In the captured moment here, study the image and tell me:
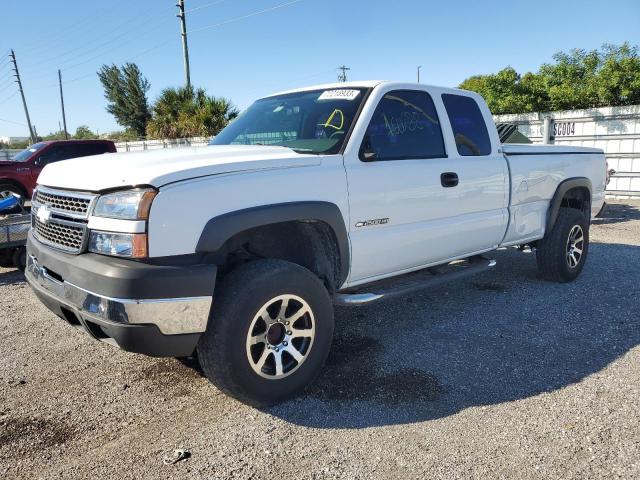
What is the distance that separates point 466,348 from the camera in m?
3.92

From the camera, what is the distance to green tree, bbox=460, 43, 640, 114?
13508 mm

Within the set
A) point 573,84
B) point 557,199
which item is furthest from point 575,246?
point 573,84

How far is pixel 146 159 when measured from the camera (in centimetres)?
301

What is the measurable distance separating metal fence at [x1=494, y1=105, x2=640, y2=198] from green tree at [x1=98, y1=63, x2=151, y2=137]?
121 ft

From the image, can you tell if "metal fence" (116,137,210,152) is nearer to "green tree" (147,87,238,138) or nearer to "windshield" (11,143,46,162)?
"green tree" (147,87,238,138)

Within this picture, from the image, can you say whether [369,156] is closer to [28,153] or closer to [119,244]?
[119,244]

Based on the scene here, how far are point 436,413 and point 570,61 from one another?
16005mm

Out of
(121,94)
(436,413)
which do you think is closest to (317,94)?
(436,413)

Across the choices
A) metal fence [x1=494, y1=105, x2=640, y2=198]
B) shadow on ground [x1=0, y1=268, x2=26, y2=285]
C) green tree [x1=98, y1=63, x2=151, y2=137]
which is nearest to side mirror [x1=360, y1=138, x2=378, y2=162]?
shadow on ground [x1=0, y1=268, x2=26, y2=285]

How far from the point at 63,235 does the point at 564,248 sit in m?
4.75

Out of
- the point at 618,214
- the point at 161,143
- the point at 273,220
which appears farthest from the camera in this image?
the point at 161,143

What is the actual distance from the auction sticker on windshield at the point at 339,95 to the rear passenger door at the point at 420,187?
20cm

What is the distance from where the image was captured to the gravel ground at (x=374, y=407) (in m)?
2.54

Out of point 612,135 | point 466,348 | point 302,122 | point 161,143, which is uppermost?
point 161,143
